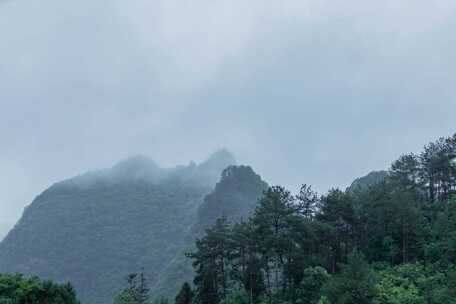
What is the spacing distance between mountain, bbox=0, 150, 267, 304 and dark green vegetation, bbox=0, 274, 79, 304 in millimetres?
50090

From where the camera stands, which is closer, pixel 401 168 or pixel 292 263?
pixel 292 263

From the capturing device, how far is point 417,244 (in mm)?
41219

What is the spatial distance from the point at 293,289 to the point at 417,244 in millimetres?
9686

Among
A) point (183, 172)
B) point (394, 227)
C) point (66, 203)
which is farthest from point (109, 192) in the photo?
point (394, 227)

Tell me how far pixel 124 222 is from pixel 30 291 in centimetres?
9713

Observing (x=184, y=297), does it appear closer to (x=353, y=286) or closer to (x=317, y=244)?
(x=317, y=244)

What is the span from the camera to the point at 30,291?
3164 cm

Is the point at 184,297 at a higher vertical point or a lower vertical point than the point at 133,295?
lower

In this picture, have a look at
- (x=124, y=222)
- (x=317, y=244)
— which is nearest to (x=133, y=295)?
(x=317, y=244)

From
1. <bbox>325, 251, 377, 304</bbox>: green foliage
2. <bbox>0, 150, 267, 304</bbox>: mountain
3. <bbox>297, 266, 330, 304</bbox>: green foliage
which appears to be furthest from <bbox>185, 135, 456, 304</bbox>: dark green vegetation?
<bbox>0, 150, 267, 304</bbox>: mountain

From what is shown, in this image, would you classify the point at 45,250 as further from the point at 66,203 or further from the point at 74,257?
the point at 66,203

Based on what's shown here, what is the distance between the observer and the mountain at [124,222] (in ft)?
339

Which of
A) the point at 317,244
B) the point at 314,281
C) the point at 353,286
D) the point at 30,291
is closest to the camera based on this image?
the point at 353,286

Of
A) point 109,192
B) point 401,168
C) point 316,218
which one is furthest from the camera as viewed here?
point 109,192
